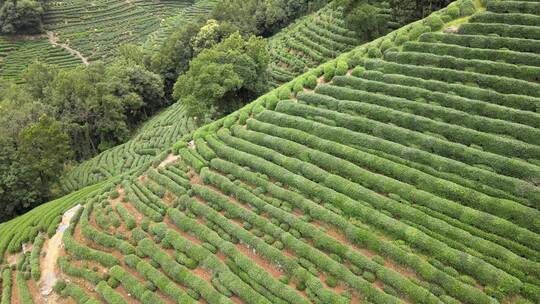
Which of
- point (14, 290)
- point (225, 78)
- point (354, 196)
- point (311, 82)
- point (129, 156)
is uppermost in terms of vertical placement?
point (311, 82)

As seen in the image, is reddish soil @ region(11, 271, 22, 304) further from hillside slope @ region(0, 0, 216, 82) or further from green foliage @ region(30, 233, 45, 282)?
hillside slope @ region(0, 0, 216, 82)

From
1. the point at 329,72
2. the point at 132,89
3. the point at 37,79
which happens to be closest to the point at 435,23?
the point at 329,72

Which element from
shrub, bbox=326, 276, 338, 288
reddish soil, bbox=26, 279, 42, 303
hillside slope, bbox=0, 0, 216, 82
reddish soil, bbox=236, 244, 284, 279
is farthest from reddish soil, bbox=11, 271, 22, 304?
hillside slope, bbox=0, 0, 216, 82

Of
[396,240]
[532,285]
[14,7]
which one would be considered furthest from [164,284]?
[14,7]

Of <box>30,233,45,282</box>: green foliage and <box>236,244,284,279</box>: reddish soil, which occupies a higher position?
<box>236,244,284,279</box>: reddish soil

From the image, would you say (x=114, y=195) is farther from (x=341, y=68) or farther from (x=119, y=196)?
(x=341, y=68)

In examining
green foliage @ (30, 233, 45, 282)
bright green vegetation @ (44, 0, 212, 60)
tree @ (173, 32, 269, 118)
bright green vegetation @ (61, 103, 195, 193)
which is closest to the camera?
green foliage @ (30, 233, 45, 282)

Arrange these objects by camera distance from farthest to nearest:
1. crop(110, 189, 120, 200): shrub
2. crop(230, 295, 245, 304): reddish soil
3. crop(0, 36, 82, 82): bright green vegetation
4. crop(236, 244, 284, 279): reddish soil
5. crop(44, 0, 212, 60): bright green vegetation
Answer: crop(44, 0, 212, 60): bright green vegetation
crop(0, 36, 82, 82): bright green vegetation
crop(110, 189, 120, 200): shrub
crop(236, 244, 284, 279): reddish soil
crop(230, 295, 245, 304): reddish soil
